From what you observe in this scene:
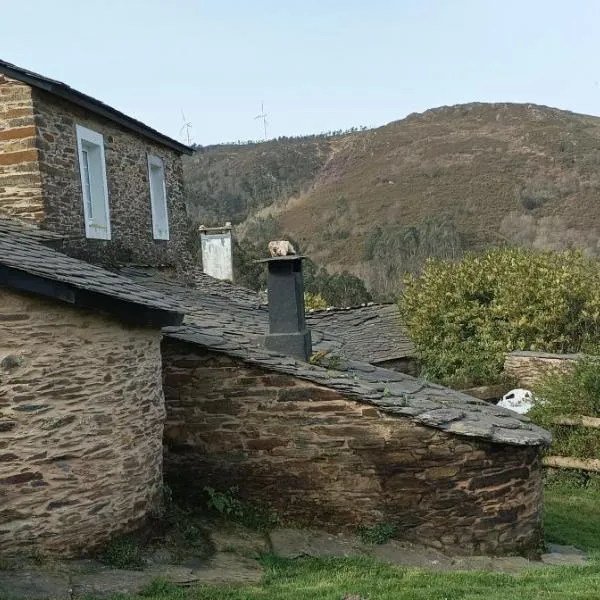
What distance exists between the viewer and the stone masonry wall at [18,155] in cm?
905

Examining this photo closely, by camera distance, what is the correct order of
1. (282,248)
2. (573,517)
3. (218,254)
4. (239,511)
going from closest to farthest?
(239,511), (282,248), (573,517), (218,254)

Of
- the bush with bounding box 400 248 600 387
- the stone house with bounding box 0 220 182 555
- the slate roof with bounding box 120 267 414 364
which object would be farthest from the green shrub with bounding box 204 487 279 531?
the bush with bounding box 400 248 600 387

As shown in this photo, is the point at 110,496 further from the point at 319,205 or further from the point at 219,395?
the point at 319,205

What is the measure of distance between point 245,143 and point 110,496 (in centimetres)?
7790

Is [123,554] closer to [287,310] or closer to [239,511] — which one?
[239,511]

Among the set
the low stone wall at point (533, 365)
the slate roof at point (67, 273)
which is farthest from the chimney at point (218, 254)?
the slate roof at point (67, 273)

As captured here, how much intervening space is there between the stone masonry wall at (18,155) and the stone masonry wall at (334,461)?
304 centimetres

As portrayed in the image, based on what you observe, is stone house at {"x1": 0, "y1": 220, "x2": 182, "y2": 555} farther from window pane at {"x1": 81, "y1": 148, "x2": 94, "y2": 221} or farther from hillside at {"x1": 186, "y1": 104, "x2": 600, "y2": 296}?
hillside at {"x1": 186, "y1": 104, "x2": 600, "y2": 296}

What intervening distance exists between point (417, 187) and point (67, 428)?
56337 mm

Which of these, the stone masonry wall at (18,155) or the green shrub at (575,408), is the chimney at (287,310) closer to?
the stone masonry wall at (18,155)

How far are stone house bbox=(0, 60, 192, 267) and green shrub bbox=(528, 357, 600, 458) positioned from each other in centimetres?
737

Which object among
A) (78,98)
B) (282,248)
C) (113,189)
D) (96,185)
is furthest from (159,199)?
(282,248)

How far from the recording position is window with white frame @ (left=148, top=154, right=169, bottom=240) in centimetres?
1322

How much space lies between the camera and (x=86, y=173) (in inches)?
424
